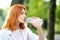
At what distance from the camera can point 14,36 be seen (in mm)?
3992

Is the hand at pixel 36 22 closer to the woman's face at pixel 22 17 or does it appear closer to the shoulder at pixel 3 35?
the woman's face at pixel 22 17

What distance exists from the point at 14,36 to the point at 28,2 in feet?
71.2

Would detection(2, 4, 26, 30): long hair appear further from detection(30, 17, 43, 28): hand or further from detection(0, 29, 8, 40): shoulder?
detection(30, 17, 43, 28): hand

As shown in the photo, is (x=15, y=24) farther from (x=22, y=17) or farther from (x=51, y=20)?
(x=51, y=20)

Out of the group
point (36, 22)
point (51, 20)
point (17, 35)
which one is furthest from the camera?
point (51, 20)

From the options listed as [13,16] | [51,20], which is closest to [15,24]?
[13,16]

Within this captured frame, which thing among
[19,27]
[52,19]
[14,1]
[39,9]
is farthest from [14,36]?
[39,9]

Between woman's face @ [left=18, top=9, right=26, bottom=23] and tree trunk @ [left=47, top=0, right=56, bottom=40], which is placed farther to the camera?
tree trunk @ [left=47, top=0, right=56, bottom=40]

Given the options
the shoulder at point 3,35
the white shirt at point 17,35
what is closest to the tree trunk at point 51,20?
the white shirt at point 17,35

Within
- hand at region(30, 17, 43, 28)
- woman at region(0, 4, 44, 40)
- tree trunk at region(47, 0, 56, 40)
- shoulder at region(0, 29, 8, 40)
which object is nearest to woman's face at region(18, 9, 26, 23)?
woman at region(0, 4, 44, 40)

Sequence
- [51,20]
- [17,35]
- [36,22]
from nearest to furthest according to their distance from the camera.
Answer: [36,22]
[17,35]
[51,20]

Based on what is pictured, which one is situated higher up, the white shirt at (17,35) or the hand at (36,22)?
the hand at (36,22)

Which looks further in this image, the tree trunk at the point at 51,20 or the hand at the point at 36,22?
the tree trunk at the point at 51,20

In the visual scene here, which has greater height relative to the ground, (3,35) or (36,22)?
(36,22)
